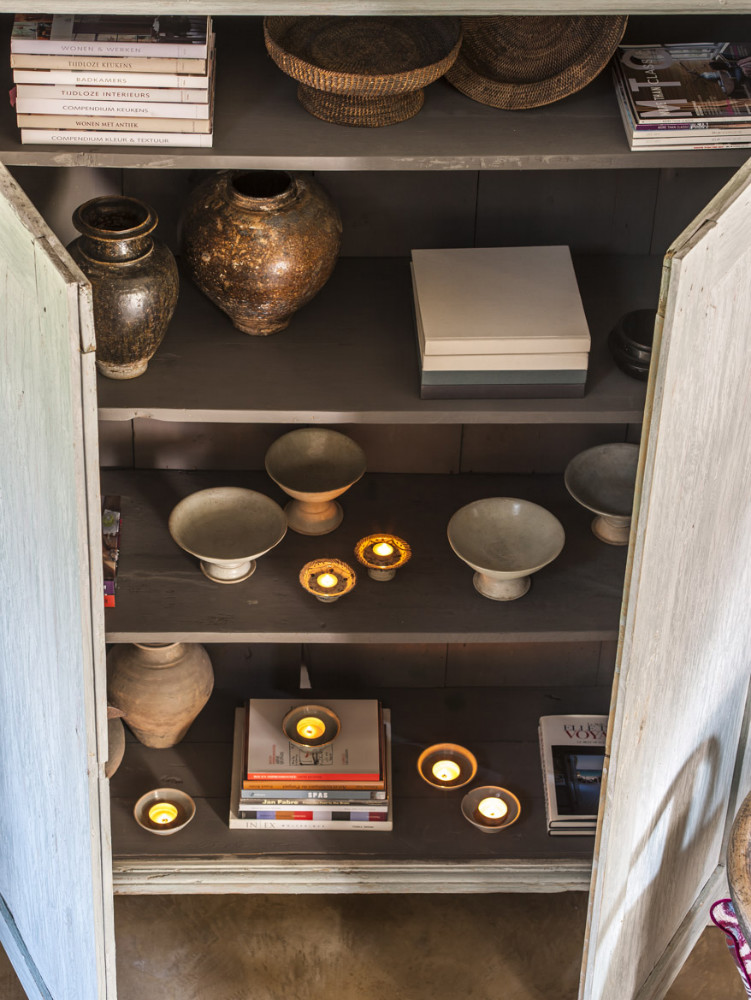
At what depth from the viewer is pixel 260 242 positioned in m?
1.77

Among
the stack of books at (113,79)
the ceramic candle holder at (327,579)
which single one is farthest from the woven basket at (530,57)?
the ceramic candle holder at (327,579)

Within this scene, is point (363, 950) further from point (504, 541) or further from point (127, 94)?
point (127, 94)

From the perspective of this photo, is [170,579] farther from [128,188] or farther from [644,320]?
[644,320]

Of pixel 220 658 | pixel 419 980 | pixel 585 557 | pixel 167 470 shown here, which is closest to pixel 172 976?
pixel 419 980

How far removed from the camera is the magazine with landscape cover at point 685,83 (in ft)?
5.42

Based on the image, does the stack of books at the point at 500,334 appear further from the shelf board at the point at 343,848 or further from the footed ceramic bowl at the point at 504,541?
the shelf board at the point at 343,848

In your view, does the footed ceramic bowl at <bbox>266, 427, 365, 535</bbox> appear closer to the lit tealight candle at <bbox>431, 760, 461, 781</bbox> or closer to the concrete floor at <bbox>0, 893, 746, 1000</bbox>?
the lit tealight candle at <bbox>431, 760, 461, 781</bbox>

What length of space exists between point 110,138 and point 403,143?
388mm

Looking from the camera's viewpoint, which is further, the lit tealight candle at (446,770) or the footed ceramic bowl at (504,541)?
the lit tealight candle at (446,770)

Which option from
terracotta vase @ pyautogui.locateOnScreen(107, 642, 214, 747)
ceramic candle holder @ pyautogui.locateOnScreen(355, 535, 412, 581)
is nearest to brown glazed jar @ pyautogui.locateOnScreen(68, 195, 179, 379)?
ceramic candle holder @ pyautogui.locateOnScreen(355, 535, 412, 581)

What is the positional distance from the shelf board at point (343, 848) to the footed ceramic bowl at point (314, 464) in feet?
1.78

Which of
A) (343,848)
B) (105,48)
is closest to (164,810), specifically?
(343,848)

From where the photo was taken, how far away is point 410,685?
258 cm

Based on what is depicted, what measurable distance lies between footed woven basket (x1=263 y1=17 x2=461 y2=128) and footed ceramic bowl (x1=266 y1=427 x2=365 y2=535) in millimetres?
655
